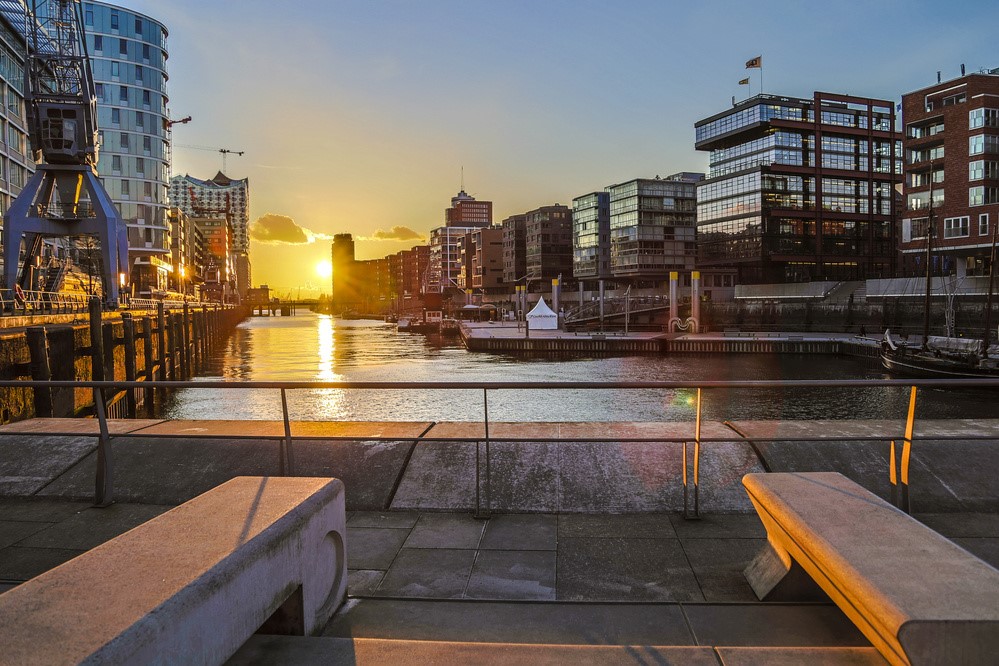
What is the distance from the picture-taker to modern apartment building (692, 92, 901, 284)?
97.4 metres

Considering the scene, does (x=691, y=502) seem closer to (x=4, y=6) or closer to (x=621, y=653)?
(x=621, y=653)

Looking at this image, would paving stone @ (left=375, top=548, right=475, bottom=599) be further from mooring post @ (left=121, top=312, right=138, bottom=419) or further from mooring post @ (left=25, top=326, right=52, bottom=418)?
mooring post @ (left=121, top=312, right=138, bottom=419)

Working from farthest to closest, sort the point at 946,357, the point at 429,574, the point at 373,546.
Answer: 1. the point at 946,357
2. the point at 373,546
3. the point at 429,574

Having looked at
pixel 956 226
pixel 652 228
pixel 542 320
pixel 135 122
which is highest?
pixel 135 122

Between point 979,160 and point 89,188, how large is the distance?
269 feet

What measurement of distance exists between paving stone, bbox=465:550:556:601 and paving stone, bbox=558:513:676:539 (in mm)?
571

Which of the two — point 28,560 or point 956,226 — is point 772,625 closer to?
point 28,560

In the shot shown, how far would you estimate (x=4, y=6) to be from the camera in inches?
2470

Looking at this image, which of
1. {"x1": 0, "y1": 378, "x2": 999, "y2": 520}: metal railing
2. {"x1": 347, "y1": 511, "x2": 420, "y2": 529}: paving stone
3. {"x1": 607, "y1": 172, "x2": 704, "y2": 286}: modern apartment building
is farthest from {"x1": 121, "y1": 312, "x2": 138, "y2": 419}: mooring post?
{"x1": 607, "y1": 172, "x2": 704, "y2": 286}: modern apartment building

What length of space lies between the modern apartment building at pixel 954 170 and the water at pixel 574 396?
79.4 feet

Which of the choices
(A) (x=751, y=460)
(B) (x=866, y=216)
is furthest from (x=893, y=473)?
(B) (x=866, y=216)

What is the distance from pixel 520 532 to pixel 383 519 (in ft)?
4.38

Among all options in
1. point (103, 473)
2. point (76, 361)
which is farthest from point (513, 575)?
point (76, 361)

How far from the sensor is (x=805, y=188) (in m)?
98.8
